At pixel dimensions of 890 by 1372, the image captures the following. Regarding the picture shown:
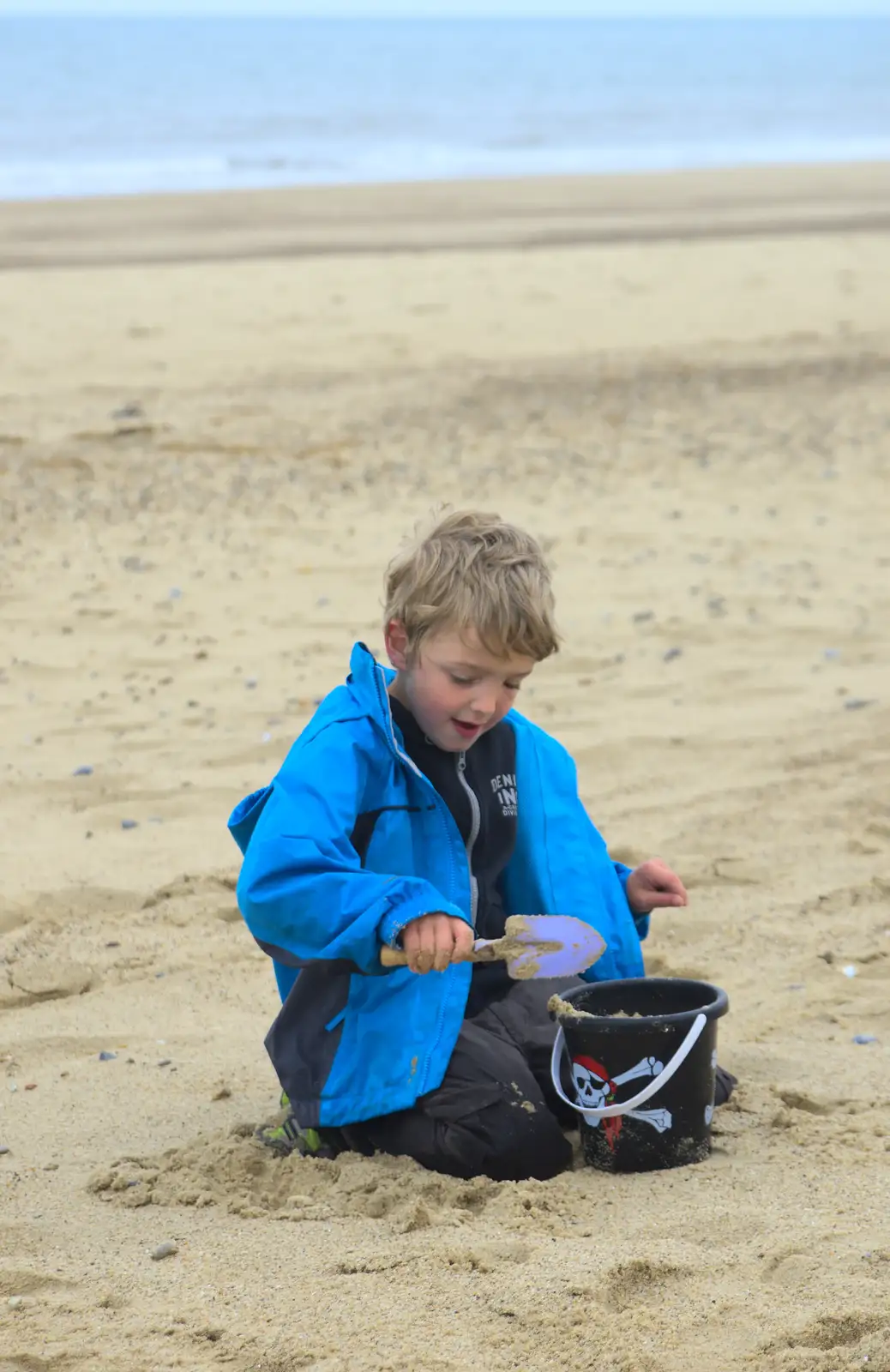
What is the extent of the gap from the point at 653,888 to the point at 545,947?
439mm

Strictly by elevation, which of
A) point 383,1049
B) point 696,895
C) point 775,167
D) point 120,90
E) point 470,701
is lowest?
point 696,895

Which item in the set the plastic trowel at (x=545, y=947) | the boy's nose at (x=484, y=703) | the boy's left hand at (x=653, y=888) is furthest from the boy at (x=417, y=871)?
the boy's left hand at (x=653, y=888)

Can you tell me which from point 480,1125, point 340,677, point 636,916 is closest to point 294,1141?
point 480,1125

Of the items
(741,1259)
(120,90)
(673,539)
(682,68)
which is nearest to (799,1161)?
(741,1259)

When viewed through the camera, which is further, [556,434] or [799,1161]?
[556,434]

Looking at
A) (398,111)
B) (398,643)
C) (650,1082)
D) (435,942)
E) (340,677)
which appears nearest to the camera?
(435,942)

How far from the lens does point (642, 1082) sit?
98.3 inches

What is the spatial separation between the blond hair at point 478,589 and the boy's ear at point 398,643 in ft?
0.04

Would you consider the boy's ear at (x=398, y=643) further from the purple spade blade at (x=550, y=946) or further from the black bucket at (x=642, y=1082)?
the black bucket at (x=642, y=1082)

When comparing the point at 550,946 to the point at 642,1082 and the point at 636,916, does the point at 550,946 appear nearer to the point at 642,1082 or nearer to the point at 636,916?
the point at 642,1082

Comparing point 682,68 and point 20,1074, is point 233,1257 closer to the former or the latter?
point 20,1074

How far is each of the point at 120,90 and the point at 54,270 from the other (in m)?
31.3

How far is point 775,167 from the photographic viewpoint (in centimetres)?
2608

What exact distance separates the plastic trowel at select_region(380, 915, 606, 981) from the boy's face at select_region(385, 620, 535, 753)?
1.07ft
